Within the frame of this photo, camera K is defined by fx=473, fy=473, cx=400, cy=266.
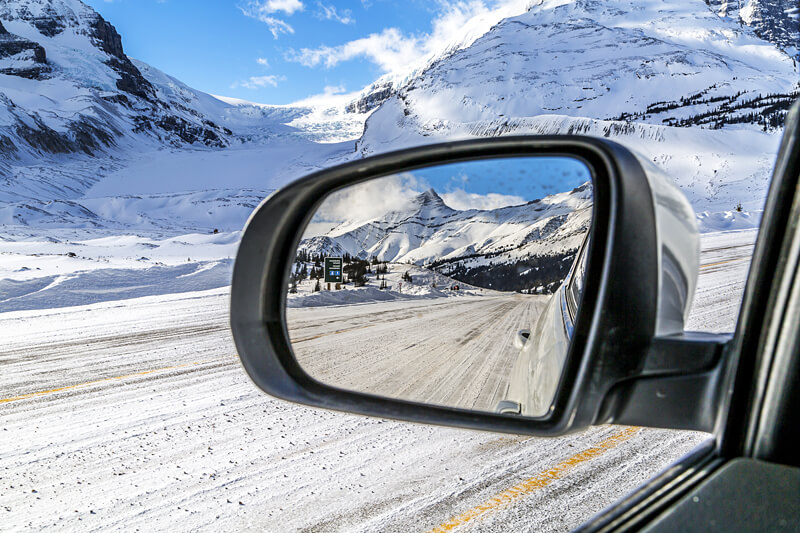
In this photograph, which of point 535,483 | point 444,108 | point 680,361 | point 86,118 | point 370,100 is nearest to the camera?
point 680,361

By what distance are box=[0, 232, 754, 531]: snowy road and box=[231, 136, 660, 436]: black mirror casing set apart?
0.82m

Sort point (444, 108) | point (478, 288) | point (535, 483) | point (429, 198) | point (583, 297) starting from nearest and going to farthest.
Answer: point (583, 297) < point (478, 288) < point (429, 198) < point (535, 483) < point (444, 108)

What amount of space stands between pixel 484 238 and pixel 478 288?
0.37 feet

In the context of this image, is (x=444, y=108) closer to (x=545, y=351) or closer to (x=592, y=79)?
(x=592, y=79)

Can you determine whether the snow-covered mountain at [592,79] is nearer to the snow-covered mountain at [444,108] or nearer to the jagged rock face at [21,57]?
the snow-covered mountain at [444,108]

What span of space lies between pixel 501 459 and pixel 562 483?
1.35ft

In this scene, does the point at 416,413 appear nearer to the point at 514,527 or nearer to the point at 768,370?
the point at 768,370

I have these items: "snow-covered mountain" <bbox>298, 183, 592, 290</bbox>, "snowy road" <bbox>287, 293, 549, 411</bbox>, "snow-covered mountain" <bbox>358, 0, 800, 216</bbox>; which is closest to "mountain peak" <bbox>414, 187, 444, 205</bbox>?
"snow-covered mountain" <bbox>298, 183, 592, 290</bbox>

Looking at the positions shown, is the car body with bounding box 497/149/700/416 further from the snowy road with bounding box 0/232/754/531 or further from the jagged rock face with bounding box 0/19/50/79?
the jagged rock face with bounding box 0/19/50/79

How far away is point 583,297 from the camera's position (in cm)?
82

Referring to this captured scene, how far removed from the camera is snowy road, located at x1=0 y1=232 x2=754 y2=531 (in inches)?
91.7

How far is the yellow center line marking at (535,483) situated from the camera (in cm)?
227

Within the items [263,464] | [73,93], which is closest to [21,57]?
[73,93]

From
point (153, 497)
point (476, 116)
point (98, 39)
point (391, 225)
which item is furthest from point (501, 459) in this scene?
point (98, 39)
